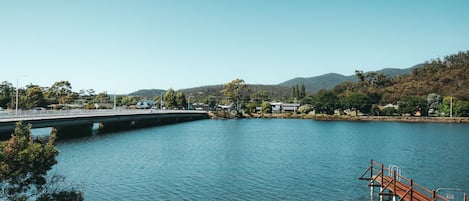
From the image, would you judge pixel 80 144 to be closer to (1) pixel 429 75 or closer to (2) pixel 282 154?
(2) pixel 282 154

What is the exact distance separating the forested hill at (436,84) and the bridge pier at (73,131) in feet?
402

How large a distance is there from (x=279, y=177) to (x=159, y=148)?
2191 centimetres

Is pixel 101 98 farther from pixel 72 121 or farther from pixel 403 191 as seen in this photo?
pixel 403 191

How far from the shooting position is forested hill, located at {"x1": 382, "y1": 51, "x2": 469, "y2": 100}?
144 metres

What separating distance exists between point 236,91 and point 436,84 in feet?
269

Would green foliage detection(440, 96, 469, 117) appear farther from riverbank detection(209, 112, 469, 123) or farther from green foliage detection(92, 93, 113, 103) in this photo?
green foliage detection(92, 93, 113, 103)

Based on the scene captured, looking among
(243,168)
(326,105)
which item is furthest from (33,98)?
(326,105)

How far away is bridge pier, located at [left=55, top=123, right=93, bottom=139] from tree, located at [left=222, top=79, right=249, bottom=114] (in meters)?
85.2

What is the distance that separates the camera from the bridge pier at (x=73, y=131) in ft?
189

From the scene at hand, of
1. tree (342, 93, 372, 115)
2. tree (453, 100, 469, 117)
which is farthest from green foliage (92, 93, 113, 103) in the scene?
tree (453, 100, 469, 117)

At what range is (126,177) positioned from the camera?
2952 cm

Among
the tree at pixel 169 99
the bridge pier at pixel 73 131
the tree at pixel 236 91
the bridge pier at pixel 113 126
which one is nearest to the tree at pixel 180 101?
the tree at pixel 169 99

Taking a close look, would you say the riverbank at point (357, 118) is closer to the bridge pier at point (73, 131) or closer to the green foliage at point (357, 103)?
the green foliage at point (357, 103)

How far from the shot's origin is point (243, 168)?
33.9m
